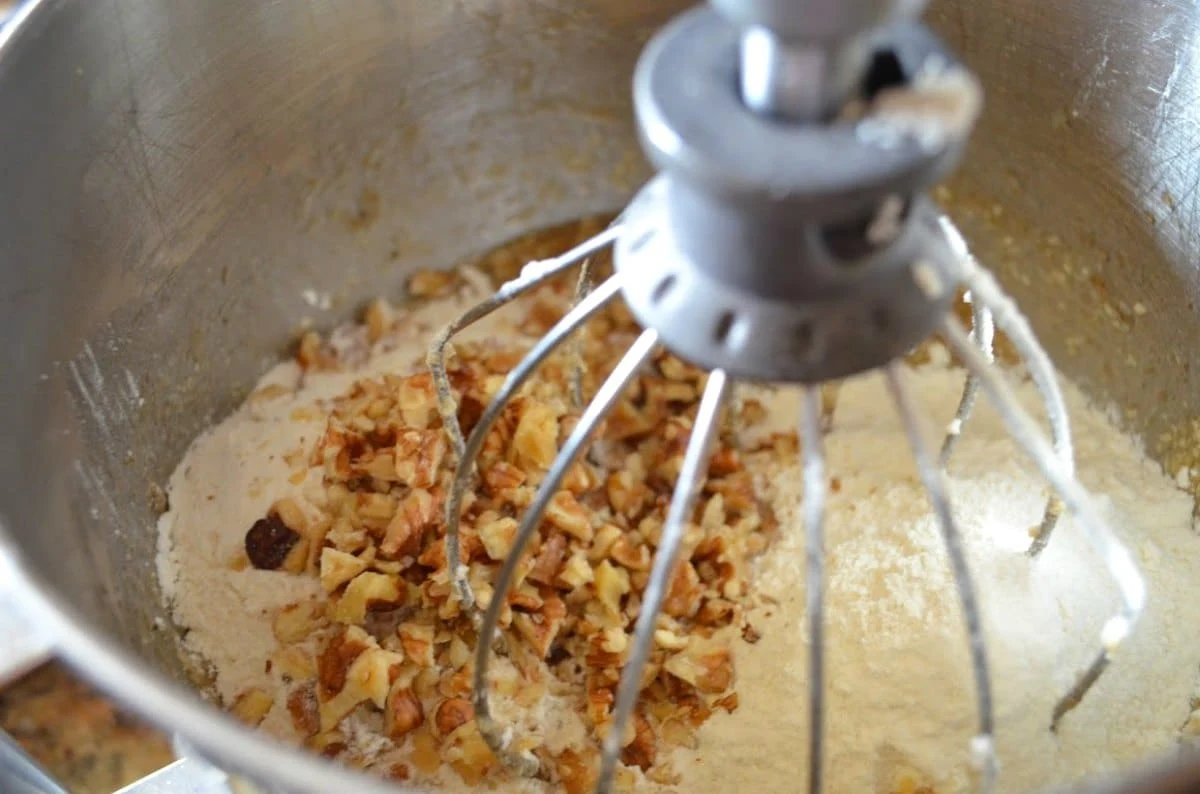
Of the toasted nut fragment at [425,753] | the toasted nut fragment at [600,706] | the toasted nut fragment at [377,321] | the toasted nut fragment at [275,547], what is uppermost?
the toasted nut fragment at [377,321]

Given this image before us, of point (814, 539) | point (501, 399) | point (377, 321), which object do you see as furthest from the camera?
point (377, 321)

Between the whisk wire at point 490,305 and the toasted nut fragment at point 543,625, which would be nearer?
the whisk wire at point 490,305

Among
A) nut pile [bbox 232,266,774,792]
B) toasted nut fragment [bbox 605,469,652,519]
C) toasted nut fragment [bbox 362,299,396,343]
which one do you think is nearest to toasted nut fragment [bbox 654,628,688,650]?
nut pile [bbox 232,266,774,792]

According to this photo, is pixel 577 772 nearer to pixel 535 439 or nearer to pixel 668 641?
pixel 668 641

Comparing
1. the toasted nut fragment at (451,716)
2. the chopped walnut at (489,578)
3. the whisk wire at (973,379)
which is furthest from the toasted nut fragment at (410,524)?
the whisk wire at (973,379)

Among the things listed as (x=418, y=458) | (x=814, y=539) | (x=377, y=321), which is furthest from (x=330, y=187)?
(x=814, y=539)

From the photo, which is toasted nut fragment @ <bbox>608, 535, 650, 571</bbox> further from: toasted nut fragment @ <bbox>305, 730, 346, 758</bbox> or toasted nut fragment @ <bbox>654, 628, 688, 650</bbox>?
toasted nut fragment @ <bbox>305, 730, 346, 758</bbox>

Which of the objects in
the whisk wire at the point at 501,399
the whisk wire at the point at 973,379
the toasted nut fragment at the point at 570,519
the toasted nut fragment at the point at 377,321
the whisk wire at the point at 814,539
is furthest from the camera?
the toasted nut fragment at the point at 377,321

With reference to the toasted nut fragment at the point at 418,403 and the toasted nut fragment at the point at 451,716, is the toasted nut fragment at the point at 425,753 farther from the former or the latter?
the toasted nut fragment at the point at 418,403
